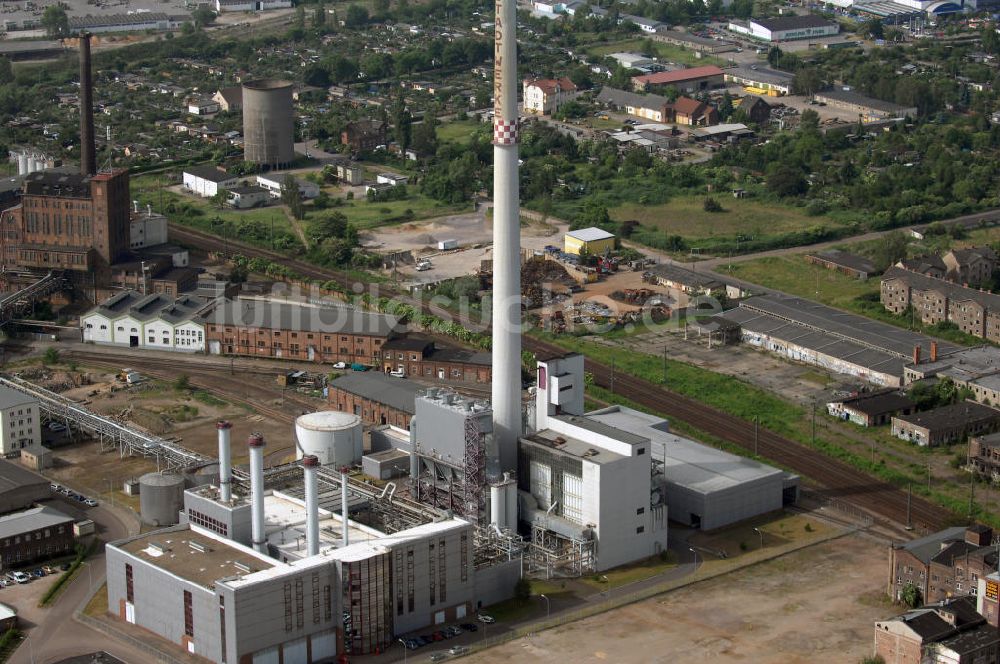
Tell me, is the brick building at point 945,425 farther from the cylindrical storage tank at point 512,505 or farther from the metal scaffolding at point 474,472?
the metal scaffolding at point 474,472

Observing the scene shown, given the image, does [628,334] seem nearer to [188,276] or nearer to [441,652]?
[188,276]

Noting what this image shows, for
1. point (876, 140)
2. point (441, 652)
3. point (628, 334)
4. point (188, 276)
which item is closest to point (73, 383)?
point (188, 276)

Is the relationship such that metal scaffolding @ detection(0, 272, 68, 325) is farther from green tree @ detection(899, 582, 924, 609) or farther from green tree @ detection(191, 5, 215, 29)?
green tree @ detection(191, 5, 215, 29)

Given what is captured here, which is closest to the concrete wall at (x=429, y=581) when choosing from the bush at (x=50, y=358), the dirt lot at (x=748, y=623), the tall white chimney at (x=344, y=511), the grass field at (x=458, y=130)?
the tall white chimney at (x=344, y=511)

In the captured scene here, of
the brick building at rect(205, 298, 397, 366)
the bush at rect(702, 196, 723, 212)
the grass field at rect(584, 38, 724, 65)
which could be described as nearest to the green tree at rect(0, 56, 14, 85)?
the grass field at rect(584, 38, 724, 65)

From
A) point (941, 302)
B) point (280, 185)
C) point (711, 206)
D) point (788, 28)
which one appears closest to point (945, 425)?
point (941, 302)
